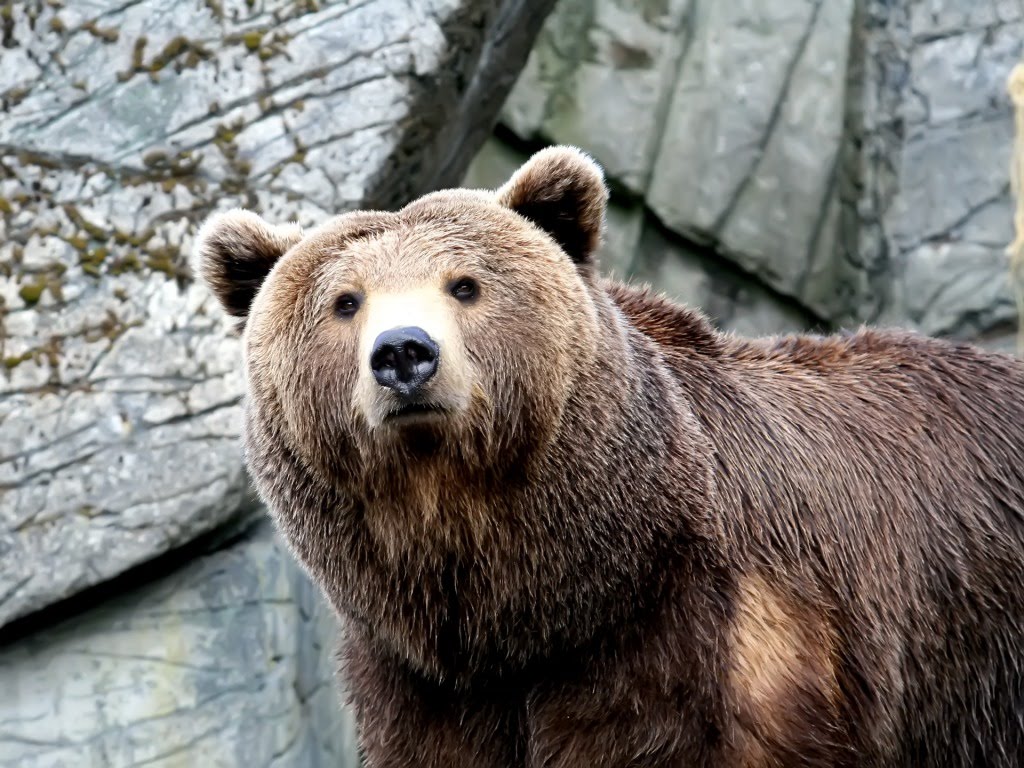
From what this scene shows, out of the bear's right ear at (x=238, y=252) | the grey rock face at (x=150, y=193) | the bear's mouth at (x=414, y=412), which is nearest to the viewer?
the bear's mouth at (x=414, y=412)

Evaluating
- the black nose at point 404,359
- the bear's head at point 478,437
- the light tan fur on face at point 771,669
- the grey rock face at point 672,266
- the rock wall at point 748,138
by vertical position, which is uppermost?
the black nose at point 404,359

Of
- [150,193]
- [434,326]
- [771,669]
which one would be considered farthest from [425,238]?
[150,193]

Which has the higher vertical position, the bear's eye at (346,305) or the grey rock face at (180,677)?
the bear's eye at (346,305)

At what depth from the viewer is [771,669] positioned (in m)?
4.04

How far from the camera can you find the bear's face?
366 centimetres

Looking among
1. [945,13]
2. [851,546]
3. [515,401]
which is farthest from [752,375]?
[945,13]

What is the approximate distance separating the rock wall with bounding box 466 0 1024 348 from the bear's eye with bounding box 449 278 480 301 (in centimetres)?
600

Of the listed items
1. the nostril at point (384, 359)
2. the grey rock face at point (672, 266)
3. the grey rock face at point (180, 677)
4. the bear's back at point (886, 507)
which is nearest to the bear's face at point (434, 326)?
the nostril at point (384, 359)

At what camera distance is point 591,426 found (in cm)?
399

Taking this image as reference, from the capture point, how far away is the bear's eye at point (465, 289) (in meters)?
3.87

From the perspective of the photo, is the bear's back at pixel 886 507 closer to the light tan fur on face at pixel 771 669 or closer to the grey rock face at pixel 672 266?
the light tan fur on face at pixel 771 669

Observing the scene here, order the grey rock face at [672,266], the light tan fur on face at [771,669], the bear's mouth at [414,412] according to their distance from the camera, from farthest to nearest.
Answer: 1. the grey rock face at [672,266]
2. the light tan fur on face at [771,669]
3. the bear's mouth at [414,412]

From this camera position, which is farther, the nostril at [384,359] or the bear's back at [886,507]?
the bear's back at [886,507]

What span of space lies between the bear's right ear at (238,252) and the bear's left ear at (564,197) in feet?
2.31
